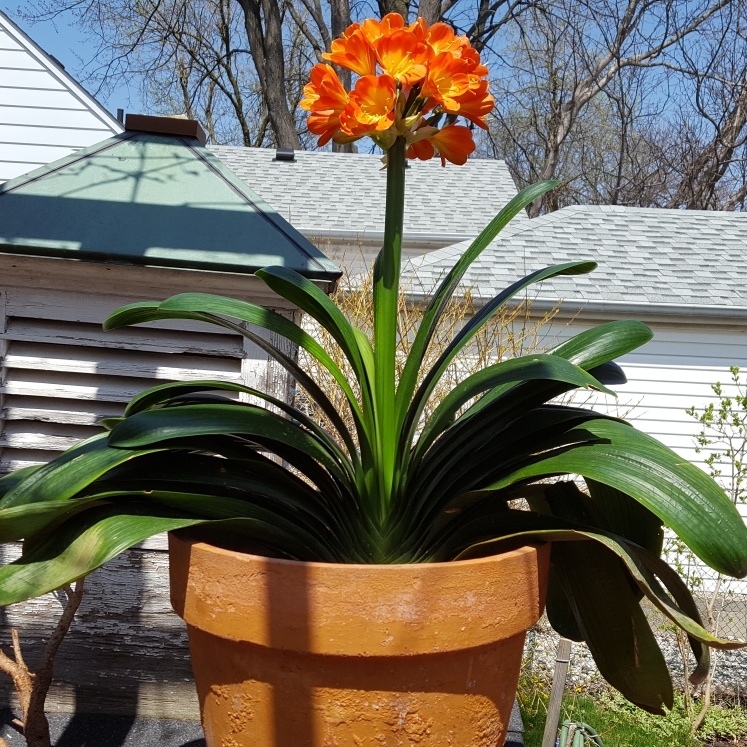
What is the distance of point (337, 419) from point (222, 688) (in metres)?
0.49

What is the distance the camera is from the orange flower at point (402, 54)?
3.81 ft

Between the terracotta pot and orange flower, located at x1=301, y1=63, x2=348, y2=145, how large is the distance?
0.71 m

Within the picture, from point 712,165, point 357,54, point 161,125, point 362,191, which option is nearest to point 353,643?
point 357,54

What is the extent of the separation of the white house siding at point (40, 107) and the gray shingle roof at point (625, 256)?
3262 mm

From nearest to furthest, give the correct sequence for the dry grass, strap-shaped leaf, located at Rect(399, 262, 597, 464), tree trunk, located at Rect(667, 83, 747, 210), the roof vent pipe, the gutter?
strap-shaped leaf, located at Rect(399, 262, 597, 464) < the dry grass < the gutter < the roof vent pipe < tree trunk, located at Rect(667, 83, 747, 210)

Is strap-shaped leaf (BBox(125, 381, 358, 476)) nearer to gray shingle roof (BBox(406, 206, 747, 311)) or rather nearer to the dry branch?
the dry branch

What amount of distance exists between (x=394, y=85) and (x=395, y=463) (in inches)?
24.6

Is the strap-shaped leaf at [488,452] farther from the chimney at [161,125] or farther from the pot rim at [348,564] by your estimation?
the chimney at [161,125]

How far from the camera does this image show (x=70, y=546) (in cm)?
112

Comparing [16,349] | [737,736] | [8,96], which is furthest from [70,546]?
[8,96]

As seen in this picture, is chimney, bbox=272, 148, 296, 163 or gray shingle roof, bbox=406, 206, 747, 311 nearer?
gray shingle roof, bbox=406, 206, 747, 311

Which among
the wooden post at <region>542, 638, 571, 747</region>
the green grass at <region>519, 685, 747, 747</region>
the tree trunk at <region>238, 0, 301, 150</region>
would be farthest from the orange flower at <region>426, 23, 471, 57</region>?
the tree trunk at <region>238, 0, 301, 150</region>

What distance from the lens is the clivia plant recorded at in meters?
1.13

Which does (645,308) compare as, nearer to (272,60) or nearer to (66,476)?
(66,476)
